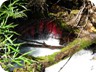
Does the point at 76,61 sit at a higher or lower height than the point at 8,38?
lower

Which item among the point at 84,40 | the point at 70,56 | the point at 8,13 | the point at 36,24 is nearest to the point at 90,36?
the point at 84,40

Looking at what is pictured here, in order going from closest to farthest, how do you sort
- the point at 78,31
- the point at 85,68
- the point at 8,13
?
the point at 8,13, the point at 85,68, the point at 78,31

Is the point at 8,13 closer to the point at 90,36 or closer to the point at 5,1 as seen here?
the point at 5,1

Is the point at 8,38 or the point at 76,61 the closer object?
the point at 8,38

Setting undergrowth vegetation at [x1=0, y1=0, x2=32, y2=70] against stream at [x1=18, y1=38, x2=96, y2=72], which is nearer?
undergrowth vegetation at [x1=0, y1=0, x2=32, y2=70]

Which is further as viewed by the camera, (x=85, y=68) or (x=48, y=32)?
(x=48, y=32)

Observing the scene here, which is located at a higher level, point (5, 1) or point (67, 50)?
point (5, 1)

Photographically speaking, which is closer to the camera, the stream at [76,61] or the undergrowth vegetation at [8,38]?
the undergrowth vegetation at [8,38]

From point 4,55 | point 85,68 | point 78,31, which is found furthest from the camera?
point 78,31

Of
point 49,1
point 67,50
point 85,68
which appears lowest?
point 85,68

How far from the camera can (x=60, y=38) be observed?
260 centimetres

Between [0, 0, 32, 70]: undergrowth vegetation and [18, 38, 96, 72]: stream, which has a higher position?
[0, 0, 32, 70]: undergrowth vegetation

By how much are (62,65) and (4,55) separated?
0.51 meters

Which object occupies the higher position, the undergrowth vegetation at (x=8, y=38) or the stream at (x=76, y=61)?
the undergrowth vegetation at (x=8, y=38)
